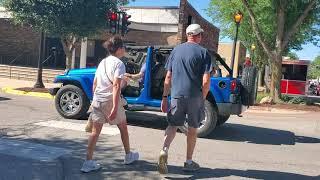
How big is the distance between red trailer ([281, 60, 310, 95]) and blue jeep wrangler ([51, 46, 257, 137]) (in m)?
20.8

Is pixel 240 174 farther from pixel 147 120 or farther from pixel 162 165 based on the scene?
pixel 147 120

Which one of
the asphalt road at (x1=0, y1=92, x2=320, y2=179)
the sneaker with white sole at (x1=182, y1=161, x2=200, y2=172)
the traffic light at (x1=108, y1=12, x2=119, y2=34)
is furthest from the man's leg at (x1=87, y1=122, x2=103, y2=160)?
the traffic light at (x1=108, y1=12, x2=119, y2=34)

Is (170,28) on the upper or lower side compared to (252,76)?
upper

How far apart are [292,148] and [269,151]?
0.76 metres

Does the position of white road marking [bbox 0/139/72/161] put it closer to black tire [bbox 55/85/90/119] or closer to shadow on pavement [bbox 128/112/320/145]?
black tire [bbox 55/85/90/119]

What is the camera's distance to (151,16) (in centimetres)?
3244

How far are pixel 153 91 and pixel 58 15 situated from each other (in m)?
9.69

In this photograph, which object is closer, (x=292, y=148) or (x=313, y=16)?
(x=292, y=148)

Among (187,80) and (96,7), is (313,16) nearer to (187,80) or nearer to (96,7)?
(96,7)

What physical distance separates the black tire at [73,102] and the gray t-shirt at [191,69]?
15.1 feet

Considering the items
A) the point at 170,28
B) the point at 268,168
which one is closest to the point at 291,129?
the point at 268,168

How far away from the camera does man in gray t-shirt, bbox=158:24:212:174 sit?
6453 mm

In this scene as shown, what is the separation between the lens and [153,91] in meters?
10.2

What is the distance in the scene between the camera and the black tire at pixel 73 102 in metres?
10.8
